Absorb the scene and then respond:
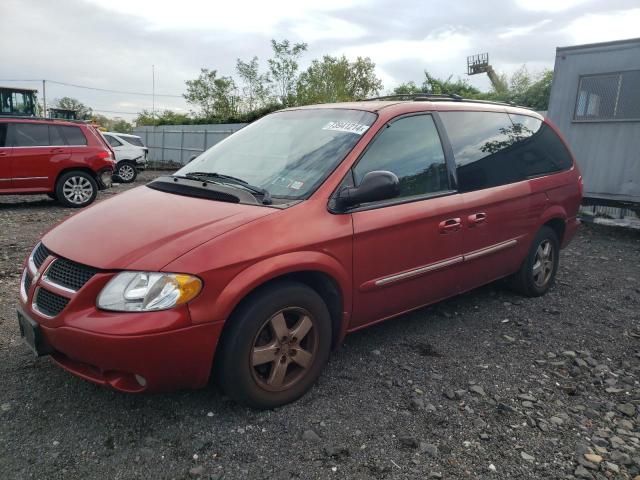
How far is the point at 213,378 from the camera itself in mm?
2703

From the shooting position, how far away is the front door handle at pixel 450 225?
3.50 metres

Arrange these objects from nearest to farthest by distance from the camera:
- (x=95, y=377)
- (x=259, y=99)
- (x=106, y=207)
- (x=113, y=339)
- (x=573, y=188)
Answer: (x=113, y=339) < (x=95, y=377) < (x=106, y=207) < (x=573, y=188) < (x=259, y=99)

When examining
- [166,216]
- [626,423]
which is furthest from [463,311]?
[166,216]

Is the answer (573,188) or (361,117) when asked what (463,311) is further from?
(361,117)

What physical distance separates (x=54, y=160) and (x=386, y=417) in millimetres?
9311

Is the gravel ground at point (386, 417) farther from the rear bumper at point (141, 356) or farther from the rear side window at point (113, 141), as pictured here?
the rear side window at point (113, 141)

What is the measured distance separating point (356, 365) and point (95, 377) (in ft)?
5.30

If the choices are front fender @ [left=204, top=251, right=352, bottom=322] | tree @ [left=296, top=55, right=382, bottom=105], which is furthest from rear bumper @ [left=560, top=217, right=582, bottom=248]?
tree @ [left=296, top=55, right=382, bottom=105]

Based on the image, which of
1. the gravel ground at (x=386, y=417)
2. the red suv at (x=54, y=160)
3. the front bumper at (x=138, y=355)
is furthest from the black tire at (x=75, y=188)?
the front bumper at (x=138, y=355)

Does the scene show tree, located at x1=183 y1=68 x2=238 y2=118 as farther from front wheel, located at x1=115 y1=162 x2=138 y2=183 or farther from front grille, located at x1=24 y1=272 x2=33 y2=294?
front grille, located at x1=24 y1=272 x2=33 y2=294

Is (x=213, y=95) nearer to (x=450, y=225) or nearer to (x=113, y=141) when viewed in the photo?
(x=113, y=141)

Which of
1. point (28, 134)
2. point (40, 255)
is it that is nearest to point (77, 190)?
point (28, 134)

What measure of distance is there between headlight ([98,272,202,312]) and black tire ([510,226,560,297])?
3.28 metres

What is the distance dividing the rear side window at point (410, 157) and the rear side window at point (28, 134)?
869cm
